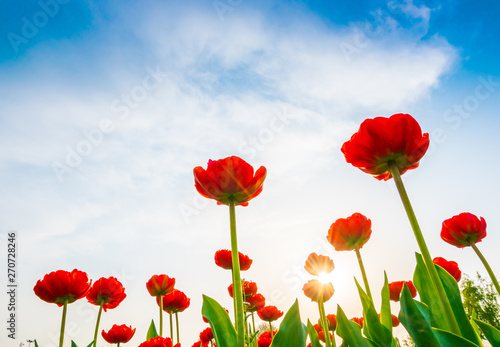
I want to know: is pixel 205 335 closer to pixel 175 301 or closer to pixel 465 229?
pixel 175 301

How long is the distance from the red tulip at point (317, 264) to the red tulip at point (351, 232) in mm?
1116

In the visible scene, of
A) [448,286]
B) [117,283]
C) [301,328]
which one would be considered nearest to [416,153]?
[448,286]

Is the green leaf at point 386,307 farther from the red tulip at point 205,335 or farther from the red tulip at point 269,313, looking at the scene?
the red tulip at point 269,313

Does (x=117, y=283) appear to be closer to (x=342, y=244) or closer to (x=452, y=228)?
(x=342, y=244)

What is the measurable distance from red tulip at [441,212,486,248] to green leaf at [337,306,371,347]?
2107 millimetres

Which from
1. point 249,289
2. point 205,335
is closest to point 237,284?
point 249,289

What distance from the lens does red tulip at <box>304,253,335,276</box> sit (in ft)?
14.2

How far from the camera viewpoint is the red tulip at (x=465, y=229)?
321 cm

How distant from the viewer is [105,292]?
3752mm

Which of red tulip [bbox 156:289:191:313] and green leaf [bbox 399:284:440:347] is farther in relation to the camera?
red tulip [bbox 156:289:191:313]

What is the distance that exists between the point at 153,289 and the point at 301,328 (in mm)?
3182

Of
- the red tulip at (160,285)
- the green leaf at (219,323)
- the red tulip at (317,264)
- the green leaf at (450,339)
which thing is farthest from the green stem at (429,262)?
the red tulip at (160,285)

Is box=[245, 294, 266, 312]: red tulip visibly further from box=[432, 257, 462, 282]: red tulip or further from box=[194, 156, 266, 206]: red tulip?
box=[194, 156, 266, 206]: red tulip

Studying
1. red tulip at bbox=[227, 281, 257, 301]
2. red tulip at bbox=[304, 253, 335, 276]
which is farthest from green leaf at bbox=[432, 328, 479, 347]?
red tulip at bbox=[227, 281, 257, 301]
